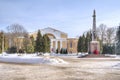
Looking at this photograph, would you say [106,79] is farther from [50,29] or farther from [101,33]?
[50,29]

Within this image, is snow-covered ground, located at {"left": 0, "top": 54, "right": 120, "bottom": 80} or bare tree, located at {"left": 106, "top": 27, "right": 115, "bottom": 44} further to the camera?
bare tree, located at {"left": 106, "top": 27, "right": 115, "bottom": 44}

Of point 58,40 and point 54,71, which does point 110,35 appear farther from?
point 54,71

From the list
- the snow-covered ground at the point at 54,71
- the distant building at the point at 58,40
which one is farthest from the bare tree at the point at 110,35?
the snow-covered ground at the point at 54,71

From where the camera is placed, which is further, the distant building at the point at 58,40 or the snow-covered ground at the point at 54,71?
the distant building at the point at 58,40

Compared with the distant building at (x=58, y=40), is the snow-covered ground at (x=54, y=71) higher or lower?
lower

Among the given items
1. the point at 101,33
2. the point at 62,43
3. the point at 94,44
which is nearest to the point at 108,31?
the point at 101,33

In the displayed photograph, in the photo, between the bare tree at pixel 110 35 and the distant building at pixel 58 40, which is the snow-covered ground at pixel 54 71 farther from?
the distant building at pixel 58 40

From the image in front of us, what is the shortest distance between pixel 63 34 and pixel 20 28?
2259 cm

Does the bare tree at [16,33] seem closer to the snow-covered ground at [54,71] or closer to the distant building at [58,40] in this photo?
the distant building at [58,40]

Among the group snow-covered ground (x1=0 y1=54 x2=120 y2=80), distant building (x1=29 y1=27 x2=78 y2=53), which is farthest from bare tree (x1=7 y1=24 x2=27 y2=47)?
snow-covered ground (x1=0 y1=54 x2=120 y2=80)

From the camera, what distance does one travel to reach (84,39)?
71.9 meters

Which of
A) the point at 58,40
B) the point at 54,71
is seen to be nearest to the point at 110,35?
the point at 58,40

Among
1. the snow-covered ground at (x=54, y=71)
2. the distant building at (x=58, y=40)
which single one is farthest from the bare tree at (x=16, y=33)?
the snow-covered ground at (x=54, y=71)

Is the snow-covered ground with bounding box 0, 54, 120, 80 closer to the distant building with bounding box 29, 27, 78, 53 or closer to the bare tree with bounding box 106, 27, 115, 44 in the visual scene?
the bare tree with bounding box 106, 27, 115, 44
